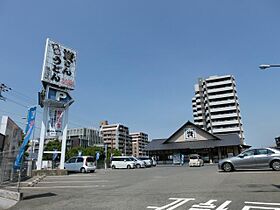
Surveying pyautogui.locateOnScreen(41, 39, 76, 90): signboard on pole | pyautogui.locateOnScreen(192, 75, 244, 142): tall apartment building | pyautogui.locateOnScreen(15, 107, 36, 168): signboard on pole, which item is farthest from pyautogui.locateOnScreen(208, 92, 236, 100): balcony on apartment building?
pyautogui.locateOnScreen(15, 107, 36, 168): signboard on pole

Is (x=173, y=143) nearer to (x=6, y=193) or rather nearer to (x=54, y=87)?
(x=54, y=87)

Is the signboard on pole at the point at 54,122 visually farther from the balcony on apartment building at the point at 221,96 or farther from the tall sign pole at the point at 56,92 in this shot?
the balcony on apartment building at the point at 221,96

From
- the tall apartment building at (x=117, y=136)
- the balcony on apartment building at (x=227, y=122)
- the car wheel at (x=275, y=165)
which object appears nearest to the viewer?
the car wheel at (x=275, y=165)

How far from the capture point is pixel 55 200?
7.52 meters

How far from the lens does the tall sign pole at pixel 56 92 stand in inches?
828

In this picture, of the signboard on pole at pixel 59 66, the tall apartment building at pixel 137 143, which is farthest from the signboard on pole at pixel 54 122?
the tall apartment building at pixel 137 143

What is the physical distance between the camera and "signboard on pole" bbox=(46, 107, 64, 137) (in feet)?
69.4

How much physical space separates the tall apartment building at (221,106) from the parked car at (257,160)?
68906 mm

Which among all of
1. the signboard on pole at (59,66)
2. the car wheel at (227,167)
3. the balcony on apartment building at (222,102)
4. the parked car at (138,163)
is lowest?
the car wheel at (227,167)

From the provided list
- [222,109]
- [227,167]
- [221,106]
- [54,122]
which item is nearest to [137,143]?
[221,106]

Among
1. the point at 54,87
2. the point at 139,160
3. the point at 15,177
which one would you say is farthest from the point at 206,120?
the point at 15,177

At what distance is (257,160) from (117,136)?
102m

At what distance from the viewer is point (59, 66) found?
2219cm

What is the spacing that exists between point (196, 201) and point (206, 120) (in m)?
87.1
